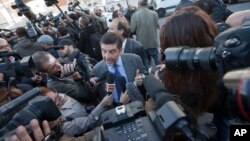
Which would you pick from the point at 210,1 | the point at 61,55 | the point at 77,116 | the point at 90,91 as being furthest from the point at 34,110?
the point at 61,55

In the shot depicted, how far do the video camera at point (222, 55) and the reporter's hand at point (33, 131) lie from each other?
2.25 ft

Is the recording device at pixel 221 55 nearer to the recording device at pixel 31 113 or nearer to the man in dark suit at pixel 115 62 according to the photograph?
the recording device at pixel 31 113

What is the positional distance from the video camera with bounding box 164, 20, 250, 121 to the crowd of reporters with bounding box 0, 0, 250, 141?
0.15 m

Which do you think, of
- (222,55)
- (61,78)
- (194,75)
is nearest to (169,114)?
(222,55)

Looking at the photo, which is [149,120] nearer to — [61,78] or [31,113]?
[31,113]

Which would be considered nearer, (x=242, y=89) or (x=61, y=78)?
(x=242, y=89)

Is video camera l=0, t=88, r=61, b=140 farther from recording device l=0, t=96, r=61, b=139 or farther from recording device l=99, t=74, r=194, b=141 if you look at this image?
recording device l=99, t=74, r=194, b=141

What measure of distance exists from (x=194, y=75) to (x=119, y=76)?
1365 mm

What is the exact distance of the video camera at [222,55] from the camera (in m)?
0.91

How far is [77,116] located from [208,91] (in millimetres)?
1463

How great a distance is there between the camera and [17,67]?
173 centimetres

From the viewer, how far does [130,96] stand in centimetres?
233

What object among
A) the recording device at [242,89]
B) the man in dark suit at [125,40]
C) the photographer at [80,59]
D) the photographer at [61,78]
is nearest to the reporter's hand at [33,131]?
the recording device at [242,89]

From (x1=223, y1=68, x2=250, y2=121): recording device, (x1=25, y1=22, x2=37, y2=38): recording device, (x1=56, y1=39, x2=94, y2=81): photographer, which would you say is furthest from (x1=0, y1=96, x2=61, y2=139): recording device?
(x1=25, y1=22, x2=37, y2=38): recording device
